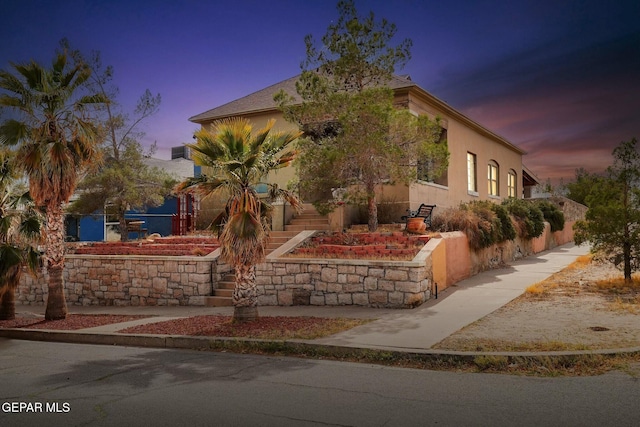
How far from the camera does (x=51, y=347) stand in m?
10.2

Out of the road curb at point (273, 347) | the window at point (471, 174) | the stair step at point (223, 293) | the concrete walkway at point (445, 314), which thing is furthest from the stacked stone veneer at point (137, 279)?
the window at point (471, 174)

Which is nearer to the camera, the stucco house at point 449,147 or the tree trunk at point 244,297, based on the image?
the tree trunk at point 244,297

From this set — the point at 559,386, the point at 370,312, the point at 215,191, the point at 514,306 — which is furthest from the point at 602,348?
Result: the point at 215,191

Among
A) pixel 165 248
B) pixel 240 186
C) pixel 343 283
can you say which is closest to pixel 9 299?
pixel 165 248

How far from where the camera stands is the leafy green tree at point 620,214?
1263 cm

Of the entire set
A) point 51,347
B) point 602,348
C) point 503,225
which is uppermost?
point 503,225

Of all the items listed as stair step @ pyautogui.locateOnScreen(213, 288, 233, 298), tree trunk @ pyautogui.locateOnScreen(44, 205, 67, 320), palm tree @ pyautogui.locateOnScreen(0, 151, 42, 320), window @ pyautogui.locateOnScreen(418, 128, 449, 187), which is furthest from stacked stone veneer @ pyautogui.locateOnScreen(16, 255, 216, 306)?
window @ pyautogui.locateOnScreen(418, 128, 449, 187)

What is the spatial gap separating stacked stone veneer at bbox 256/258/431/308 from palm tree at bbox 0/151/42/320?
6367mm

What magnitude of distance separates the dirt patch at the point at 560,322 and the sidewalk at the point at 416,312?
409 mm

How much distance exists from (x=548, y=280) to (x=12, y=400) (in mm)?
13005

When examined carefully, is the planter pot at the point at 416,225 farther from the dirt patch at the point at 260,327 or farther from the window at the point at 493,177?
the window at the point at 493,177

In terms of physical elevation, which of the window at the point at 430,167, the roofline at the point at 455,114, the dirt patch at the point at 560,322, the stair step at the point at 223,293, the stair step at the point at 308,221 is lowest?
the stair step at the point at 223,293

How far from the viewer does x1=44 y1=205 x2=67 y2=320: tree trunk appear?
1297 cm

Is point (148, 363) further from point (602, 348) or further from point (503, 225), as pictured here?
point (503, 225)
